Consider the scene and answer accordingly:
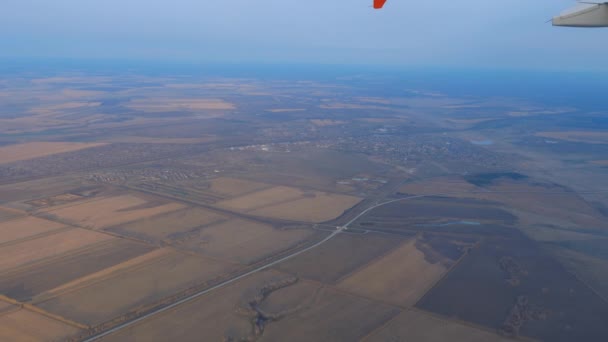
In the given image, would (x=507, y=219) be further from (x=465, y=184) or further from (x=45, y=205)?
(x=45, y=205)

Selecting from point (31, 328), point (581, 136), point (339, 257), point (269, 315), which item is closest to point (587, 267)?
point (339, 257)

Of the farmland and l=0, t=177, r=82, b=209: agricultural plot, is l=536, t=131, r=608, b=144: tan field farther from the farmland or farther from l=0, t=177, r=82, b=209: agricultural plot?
l=0, t=177, r=82, b=209: agricultural plot

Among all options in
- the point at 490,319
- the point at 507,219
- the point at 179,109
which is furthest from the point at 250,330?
the point at 179,109

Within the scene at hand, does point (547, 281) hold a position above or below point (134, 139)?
below

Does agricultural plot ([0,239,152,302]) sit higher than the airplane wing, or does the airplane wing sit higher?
the airplane wing

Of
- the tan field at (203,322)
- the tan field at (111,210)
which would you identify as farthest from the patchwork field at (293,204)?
the tan field at (203,322)

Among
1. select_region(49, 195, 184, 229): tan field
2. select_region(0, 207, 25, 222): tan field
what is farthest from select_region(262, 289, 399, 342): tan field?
select_region(0, 207, 25, 222): tan field

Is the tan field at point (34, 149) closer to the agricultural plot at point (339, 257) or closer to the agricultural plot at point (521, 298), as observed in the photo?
the agricultural plot at point (339, 257)

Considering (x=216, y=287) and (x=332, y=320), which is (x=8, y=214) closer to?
(x=216, y=287)
